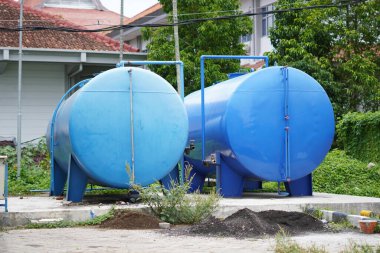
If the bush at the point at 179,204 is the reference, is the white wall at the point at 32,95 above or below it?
above

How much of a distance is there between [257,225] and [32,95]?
13114 millimetres

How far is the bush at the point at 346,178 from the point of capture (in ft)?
51.1

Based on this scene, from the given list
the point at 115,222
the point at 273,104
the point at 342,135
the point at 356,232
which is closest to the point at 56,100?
the point at 342,135

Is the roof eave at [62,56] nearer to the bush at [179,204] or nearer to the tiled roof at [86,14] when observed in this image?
the bush at [179,204]

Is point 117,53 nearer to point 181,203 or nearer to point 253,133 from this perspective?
point 253,133

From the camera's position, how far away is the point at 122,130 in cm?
1184

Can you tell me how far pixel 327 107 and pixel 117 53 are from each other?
878 cm

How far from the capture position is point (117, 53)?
20.7m

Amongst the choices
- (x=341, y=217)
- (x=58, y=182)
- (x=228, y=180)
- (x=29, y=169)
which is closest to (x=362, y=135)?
(x=228, y=180)

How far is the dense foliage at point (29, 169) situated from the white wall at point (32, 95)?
900mm

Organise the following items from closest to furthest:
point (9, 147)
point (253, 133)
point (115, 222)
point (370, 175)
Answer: point (115, 222) → point (253, 133) → point (370, 175) → point (9, 147)

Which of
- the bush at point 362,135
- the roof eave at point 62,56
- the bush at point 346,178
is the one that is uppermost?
the roof eave at point 62,56

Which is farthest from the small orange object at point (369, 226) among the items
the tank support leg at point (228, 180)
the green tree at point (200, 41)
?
the green tree at point (200, 41)

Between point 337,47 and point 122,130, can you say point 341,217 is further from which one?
point 337,47
